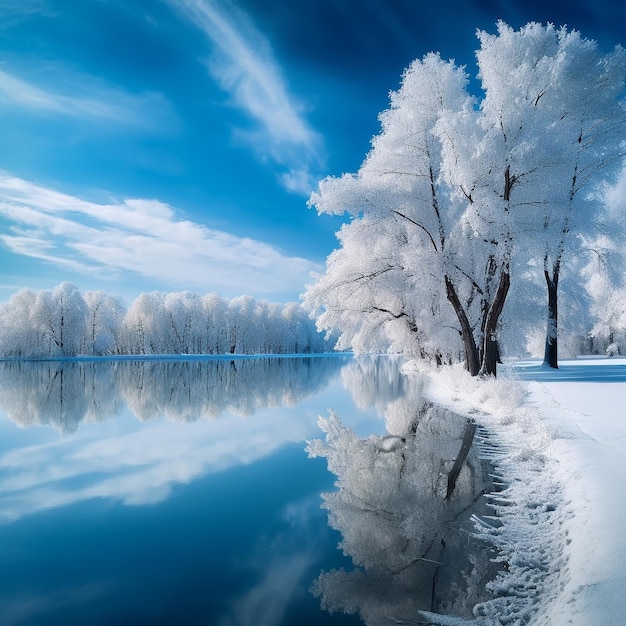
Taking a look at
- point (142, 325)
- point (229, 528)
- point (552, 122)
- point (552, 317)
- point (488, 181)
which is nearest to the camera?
point (229, 528)

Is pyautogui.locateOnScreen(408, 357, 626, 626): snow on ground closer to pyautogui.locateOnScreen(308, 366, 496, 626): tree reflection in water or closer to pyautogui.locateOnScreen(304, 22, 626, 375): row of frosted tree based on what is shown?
pyautogui.locateOnScreen(308, 366, 496, 626): tree reflection in water

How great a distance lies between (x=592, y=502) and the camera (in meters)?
4.66

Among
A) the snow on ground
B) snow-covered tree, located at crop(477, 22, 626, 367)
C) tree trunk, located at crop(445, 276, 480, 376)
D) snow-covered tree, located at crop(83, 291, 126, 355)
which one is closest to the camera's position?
the snow on ground

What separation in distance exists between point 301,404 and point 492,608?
41.4 feet

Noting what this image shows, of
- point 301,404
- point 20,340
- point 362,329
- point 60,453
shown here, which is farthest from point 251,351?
point 60,453

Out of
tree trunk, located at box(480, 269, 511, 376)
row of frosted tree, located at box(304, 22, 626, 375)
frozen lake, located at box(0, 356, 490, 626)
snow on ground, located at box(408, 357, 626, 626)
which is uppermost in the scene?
row of frosted tree, located at box(304, 22, 626, 375)

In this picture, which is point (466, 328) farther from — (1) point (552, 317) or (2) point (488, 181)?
(1) point (552, 317)

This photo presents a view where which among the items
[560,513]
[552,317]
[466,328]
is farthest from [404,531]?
[552,317]

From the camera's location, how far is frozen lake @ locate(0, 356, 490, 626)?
3.59 meters

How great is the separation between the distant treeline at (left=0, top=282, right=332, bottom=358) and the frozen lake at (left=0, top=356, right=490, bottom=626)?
64.0m

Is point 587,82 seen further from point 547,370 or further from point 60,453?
point 60,453

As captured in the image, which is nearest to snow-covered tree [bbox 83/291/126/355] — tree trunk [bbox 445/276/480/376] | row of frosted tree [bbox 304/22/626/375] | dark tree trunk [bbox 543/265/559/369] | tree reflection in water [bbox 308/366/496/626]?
row of frosted tree [bbox 304/22/626/375]

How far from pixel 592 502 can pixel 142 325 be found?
8613 cm

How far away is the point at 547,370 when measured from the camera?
765 inches
